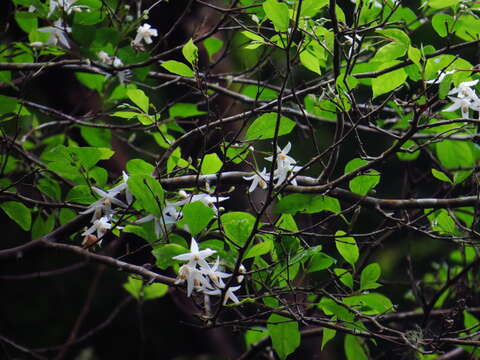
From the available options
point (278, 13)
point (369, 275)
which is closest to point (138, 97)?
point (278, 13)

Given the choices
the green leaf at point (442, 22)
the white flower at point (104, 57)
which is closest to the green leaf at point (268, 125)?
the green leaf at point (442, 22)

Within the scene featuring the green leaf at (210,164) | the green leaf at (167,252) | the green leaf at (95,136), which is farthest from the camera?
Result: the green leaf at (95,136)

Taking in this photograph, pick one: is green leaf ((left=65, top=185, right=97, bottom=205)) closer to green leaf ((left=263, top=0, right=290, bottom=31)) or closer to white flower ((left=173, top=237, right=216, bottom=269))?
white flower ((left=173, top=237, right=216, bottom=269))

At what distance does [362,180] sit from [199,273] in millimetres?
345

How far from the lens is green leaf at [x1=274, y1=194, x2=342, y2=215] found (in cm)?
97

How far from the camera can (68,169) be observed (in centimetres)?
107

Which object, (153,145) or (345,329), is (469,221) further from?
(153,145)

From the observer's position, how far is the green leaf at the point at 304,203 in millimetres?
966

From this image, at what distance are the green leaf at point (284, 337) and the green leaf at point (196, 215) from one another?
0.80ft

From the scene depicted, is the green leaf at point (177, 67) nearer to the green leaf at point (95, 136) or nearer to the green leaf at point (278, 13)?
the green leaf at point (278, 13)

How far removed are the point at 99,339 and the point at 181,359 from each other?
113 cm

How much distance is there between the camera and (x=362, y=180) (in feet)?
3.35

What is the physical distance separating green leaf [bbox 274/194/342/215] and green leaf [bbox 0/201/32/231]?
587 millimetres

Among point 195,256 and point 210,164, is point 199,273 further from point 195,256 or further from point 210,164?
point 210,164
